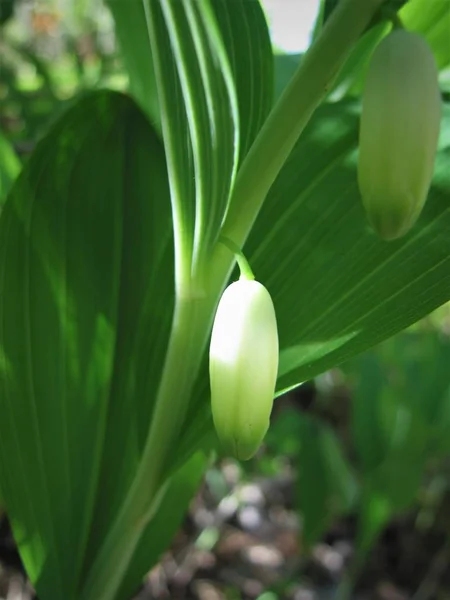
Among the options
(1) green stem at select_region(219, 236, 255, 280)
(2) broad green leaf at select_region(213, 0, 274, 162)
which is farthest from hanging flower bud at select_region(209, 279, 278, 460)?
(2) broad green leaf at select_region(213, 0, 274, 162)

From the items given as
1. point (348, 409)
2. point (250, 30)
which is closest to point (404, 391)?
point (348, 409)

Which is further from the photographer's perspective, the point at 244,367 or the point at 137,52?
the point at 137,52

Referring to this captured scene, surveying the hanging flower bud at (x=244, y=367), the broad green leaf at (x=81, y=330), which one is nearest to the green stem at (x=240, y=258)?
the hanging flower bud at (x=244, y=367)

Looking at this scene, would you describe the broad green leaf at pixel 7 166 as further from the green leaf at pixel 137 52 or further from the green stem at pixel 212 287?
the green stem at pixel 212 287

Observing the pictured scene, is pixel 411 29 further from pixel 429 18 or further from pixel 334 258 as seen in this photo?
pixel 334 258

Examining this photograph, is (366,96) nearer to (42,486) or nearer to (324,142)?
(324,142)

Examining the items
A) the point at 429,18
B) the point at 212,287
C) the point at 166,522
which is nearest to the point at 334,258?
the point at 212,287

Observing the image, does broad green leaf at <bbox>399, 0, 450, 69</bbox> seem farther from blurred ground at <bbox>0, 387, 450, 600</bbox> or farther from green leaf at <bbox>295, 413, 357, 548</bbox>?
blurred ground at <bbox>0, 387, 450, 600</bbox>
